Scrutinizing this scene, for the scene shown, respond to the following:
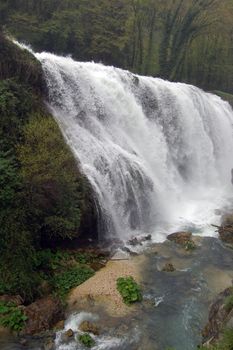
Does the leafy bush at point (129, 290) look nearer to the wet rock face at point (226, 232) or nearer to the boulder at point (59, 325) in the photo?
the boulder at point (59, 325)

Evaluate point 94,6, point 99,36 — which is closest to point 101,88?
Answer: point 99,36

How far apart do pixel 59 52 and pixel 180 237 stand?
22183mm

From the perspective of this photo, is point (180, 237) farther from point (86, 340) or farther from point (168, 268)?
point (86, 340)

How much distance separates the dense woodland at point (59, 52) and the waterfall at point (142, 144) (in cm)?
151

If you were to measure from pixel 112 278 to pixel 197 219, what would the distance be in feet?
26.9

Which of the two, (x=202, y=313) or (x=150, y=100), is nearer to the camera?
(x=202, y=313)

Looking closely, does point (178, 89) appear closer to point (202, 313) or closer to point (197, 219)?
point (197, 219)

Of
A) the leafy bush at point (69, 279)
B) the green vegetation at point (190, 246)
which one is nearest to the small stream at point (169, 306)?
the green vegetation at point (190, 246)

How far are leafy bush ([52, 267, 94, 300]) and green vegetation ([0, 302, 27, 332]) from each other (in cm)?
178

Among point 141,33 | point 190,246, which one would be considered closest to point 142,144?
point 190,246

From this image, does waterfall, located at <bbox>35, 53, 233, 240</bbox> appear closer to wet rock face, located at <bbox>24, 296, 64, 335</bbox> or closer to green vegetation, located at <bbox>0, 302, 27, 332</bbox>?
wet rock face, located at <bbox>24, 296, 64, 335</bbox>

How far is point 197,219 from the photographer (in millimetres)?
22875

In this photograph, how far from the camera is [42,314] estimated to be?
1335cm

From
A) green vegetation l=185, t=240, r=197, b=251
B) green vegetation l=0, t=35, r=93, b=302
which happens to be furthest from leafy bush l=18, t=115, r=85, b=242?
green vegetation l=185, t=240, r=197, b=251
